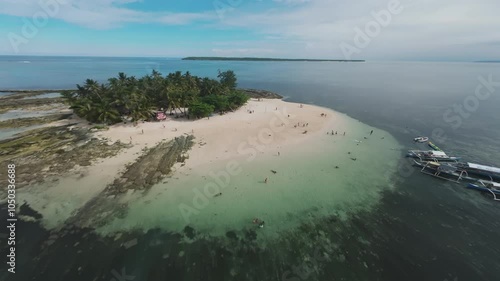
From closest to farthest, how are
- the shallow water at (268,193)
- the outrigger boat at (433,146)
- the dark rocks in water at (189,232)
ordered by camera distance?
1. the dark rocks in water at (189,232)
2. the shallow water at (268,193)
3. the outrigger boat at (433,146)

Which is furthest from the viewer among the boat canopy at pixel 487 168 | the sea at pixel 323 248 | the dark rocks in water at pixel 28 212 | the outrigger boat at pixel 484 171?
the boat canopy at pixel 487 168

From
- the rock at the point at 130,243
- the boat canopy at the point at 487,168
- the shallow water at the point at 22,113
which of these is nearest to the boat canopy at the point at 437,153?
the boat canopy at the point at 487,168

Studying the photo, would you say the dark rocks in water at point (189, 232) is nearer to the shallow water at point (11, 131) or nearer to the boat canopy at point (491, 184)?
the boat canopy at point (491, 184)

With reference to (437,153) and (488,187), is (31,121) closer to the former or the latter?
(437,153)

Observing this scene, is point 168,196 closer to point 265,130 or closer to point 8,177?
point 8,177

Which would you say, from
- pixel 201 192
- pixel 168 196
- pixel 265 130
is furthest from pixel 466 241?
pixel 265 130

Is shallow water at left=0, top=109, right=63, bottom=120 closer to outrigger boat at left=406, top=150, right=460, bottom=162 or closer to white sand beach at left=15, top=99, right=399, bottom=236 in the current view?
white sand beach at left=15, top=99, right=399, bottom=236
